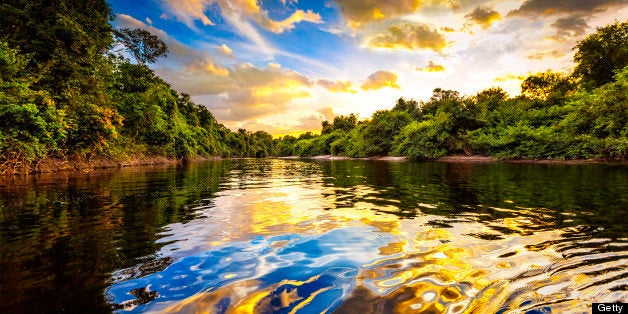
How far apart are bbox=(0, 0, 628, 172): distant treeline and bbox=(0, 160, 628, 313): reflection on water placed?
1444cm

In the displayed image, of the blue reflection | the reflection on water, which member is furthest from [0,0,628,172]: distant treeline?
the blue reflection

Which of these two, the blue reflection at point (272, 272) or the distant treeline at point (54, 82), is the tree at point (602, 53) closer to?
the blue reflection at point (272, 272)

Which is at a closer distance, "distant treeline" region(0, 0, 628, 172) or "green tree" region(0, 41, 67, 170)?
"green tree" region(0, 41, 67, 170)

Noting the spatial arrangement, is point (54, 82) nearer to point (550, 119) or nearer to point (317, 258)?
point (317, 258)

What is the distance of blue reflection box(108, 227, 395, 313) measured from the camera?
2.91m

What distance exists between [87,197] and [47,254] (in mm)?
6834

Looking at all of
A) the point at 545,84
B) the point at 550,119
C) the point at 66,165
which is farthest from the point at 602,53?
the point at 66,165

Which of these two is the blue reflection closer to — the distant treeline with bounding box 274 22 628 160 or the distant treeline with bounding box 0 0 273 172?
→ the distant treeline with bounding box 0 0 273 172

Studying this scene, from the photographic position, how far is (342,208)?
7.97m

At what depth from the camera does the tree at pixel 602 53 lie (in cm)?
4256

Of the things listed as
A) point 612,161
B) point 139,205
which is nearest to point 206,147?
point 139,205

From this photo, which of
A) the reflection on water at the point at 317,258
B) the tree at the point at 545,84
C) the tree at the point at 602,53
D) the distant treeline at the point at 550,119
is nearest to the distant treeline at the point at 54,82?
the reflection on water at the point at 317,258

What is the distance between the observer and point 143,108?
→ 36.2m

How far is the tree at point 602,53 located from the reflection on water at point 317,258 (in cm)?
5313
